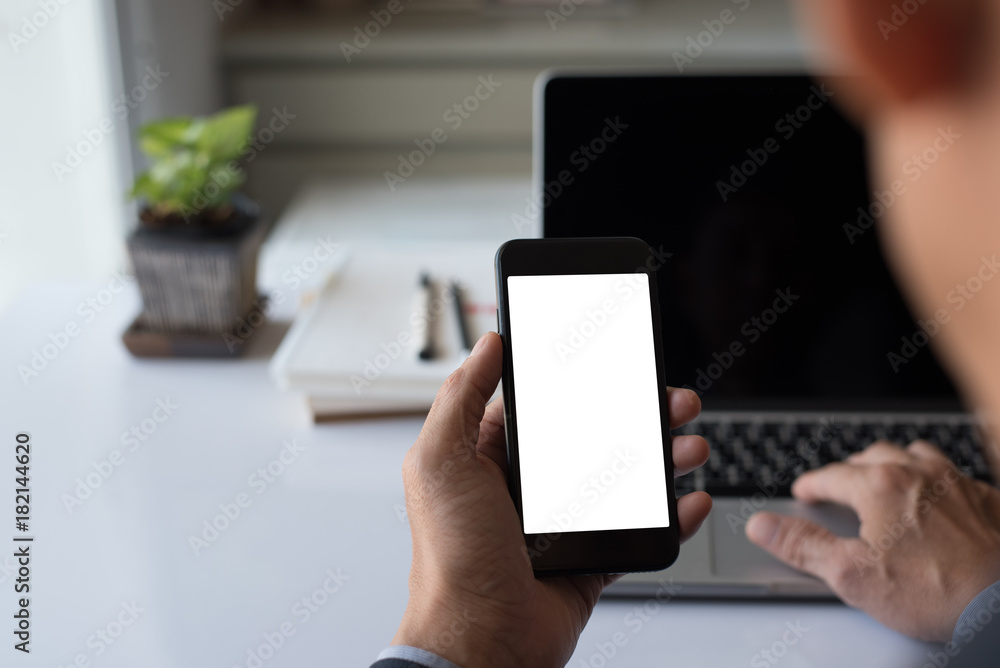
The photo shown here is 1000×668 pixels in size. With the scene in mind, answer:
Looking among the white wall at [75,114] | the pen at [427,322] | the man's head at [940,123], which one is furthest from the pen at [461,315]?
the white wall at [75,114]

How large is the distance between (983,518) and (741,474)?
0.60 feet

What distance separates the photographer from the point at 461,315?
34.7 inches

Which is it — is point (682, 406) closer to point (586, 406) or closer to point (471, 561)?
point (586, 406)

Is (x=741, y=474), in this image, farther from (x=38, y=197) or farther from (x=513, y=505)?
(x=38, y=197)

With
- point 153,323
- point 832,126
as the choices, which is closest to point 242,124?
point 153,323

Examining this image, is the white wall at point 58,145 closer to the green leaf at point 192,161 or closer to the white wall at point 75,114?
the white wall at point 75,114

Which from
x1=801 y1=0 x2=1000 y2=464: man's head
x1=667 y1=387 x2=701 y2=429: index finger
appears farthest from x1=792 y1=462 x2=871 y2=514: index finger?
x1=801 y1=0 x2=1000 y2=464: man's head

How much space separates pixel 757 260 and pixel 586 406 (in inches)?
11.4

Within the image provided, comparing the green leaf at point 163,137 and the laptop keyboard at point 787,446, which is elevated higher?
the green leaf at point 163,137

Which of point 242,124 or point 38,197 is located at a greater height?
point 242,124

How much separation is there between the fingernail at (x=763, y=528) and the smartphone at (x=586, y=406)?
11 cm

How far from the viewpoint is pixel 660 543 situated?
54cm

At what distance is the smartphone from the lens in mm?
540

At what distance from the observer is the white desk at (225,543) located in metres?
0.57
